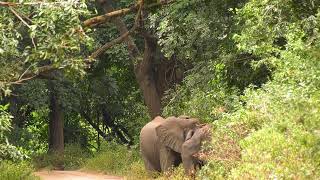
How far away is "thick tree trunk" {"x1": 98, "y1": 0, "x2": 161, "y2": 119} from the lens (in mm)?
19406

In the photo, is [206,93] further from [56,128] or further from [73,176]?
[56,128]

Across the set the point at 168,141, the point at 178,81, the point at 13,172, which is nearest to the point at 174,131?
the point at 168,141

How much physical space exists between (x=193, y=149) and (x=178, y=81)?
350 inches

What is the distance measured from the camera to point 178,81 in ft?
72.0

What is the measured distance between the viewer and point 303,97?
791cm

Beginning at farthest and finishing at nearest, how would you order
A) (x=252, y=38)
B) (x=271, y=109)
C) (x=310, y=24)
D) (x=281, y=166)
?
(x=252, y=38) → (x=310, y=24) → (x=271, y=109) → (x=281, y=166)

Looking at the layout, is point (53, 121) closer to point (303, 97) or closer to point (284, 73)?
point (284, 73)

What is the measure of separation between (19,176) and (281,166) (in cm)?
909

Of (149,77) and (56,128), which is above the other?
(149,77)

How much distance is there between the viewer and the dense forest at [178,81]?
8.42 m

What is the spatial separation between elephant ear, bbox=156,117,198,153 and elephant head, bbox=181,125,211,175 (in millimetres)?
526

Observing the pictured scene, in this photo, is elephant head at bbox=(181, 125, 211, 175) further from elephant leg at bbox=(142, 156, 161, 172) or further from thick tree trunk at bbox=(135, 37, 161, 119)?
thick tree trunk at bbox=(135, 37, 161, 119)

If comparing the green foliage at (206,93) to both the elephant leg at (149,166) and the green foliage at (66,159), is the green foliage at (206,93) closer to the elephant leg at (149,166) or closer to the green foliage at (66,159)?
the elephant leg at (149,166)

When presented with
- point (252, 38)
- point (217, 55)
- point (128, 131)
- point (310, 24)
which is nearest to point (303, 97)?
point (310, 24)
